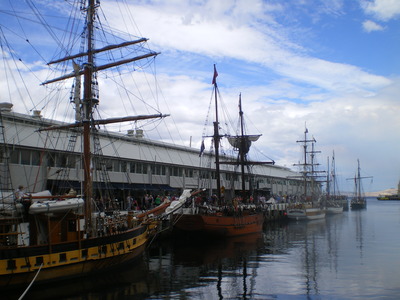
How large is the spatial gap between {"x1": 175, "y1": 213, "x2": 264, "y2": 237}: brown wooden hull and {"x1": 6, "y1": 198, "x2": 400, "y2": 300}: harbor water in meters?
1.34

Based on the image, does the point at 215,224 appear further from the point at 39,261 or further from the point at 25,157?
the point at 39,261

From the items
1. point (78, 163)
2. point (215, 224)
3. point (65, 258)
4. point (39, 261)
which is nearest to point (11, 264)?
point (39, 261)

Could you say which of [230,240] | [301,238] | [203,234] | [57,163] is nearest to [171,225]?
[203,234]

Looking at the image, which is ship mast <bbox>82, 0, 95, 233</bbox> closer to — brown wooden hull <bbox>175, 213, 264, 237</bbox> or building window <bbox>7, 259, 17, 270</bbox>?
building window <bbox>7, 259, 17, 270</bbox>

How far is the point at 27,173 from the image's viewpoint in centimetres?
2998

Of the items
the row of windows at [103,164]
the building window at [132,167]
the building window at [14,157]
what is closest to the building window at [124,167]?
the row of windows at [103,164]

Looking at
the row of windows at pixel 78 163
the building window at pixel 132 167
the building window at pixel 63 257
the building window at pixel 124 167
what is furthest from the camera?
the building window at pixel 132 167

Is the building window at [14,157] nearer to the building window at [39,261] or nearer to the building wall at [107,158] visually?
the building wall at [107,158]

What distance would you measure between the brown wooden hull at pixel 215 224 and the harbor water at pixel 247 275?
1338 millimetres

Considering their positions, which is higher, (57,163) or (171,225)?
(57,163)

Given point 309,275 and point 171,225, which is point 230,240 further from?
point 309,275

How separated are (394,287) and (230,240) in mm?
18178

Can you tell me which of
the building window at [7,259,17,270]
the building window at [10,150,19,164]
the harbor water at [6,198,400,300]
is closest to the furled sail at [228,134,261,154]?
the harbor water at [6,198,400,300]

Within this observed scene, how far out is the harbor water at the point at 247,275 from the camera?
57.2 feet
